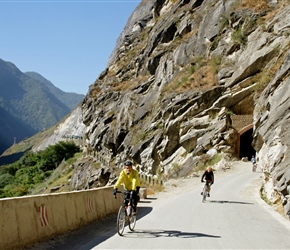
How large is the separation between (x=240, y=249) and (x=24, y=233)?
4.24 meters

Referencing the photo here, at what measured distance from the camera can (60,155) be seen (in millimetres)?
89062

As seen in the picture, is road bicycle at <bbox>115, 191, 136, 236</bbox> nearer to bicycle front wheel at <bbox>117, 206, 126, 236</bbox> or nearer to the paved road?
bicycle front wheel at <bbox>117, 206, 126, 236</bbox>

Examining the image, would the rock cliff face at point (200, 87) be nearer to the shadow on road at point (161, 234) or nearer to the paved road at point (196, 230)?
the paved road at point (196, 230)

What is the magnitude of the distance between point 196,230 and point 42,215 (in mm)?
3677

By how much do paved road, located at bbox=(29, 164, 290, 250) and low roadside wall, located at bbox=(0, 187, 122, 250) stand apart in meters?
0.31

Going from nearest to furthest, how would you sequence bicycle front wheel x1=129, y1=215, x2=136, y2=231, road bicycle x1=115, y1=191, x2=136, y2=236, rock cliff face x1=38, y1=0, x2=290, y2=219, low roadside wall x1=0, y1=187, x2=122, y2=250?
low roadside wall x1=0, y1=187, x2=122, y2=250
road bicycle x1=115, y1=191, x2=136, y2=236
bicycle front wheel x1=129, y1=215, x2=136, y2=231
rock cliff face x1=38, y1=0, x2=290, y2=219

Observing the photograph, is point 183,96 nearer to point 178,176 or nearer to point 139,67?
point 178,176

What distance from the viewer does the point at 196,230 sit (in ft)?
31.2

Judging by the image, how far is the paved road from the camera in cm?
802

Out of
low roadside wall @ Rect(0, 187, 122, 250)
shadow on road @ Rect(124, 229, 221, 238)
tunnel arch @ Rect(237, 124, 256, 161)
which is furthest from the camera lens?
tunnel arch @ Rect(237, 124, 256, 161)

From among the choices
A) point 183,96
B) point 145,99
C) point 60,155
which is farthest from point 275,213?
point 60,155

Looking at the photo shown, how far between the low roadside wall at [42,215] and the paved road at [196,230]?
312 millimetres

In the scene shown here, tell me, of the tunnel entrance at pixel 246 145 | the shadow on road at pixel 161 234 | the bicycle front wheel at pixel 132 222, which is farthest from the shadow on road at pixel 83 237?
the tunnel entrance at pixel 246 145

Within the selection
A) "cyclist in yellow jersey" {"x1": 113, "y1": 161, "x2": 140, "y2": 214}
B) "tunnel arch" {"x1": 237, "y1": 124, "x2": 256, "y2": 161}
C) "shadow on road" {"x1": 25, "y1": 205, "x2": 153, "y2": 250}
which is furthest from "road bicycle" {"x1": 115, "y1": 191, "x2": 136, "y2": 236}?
"tunnel arch" {"x1": 237, "y1": 124, "x2": 256, "y2": 161}
